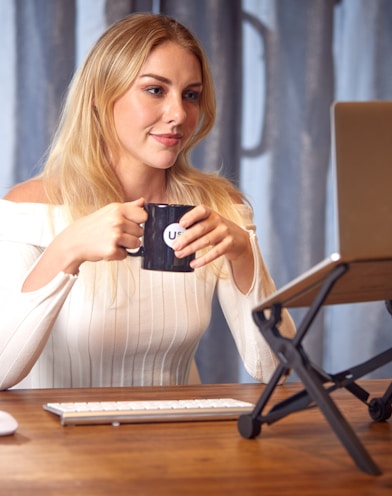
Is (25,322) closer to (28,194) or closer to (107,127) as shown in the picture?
(28,194)

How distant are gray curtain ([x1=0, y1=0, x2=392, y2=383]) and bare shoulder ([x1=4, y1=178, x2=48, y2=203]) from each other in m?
0.79

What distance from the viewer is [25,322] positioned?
4.88 ft

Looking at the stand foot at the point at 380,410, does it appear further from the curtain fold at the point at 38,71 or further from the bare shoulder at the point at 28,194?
the curtain fold at the point at 38,71

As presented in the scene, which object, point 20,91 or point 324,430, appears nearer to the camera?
point 324,430

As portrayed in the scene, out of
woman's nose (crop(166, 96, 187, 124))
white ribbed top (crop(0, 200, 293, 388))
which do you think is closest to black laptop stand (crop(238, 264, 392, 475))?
white ribbed top (crop(0, 200, 293, 388))

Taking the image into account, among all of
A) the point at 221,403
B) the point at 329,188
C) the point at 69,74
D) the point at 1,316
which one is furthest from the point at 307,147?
the point at 221,403

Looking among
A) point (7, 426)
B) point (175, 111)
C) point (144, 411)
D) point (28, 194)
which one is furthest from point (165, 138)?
point (7, 426)

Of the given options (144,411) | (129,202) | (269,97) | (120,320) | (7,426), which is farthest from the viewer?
(269,97)

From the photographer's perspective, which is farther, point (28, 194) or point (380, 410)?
point (28, 194)

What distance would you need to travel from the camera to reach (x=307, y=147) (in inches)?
114

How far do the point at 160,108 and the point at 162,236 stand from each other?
0.57 m

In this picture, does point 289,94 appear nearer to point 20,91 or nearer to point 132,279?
point 20,91

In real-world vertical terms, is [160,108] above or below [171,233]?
above

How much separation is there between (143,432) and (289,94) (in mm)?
2058
